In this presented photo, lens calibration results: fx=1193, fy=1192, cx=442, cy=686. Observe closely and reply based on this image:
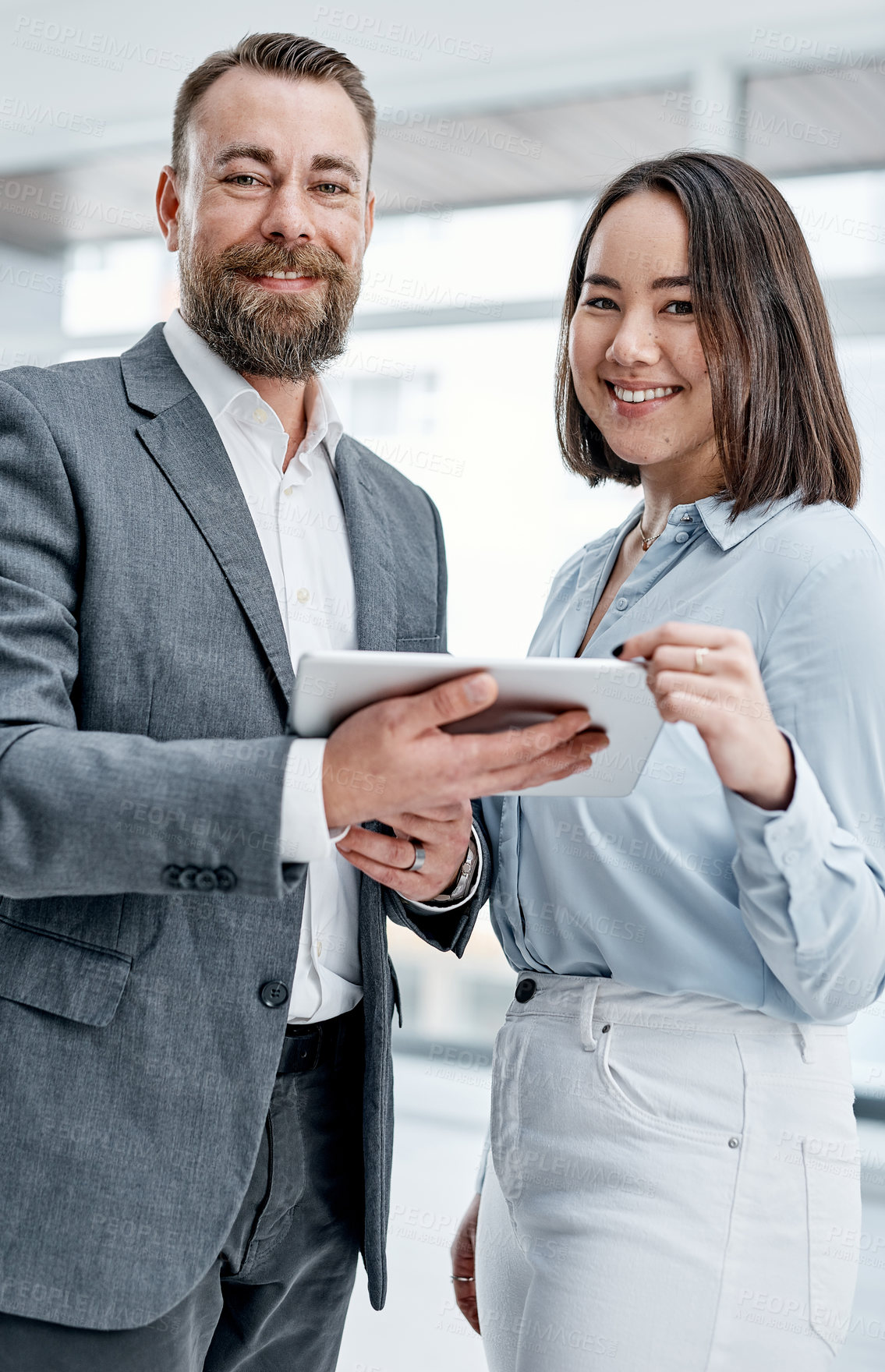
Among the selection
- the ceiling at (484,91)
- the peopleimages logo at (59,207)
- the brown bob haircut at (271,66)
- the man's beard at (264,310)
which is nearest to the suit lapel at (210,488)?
the man's beard at (264,310)

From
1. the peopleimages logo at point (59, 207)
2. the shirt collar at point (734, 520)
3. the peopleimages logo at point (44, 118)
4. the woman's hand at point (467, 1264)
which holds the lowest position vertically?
the woman's hand at point (467, 1264)

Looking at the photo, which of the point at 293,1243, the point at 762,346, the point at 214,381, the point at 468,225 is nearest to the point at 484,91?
the point at 468,225

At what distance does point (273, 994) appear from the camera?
1.37m

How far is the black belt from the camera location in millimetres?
1507

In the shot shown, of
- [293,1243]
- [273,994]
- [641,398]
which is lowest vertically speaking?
[293,1243]

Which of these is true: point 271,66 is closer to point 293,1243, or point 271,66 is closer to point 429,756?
point 429,756

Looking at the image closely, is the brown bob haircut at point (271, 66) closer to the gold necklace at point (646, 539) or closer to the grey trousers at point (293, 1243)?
the gold necklace at point (646, 539)

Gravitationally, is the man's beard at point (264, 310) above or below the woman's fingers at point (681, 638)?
above

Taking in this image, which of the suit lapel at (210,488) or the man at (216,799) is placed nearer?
the man at (216,799)

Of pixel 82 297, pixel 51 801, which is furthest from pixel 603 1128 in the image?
pixel 82 297

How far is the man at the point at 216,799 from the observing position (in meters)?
1.17

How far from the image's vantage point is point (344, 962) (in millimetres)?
1562

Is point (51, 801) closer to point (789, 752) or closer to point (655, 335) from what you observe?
point (789, 752)

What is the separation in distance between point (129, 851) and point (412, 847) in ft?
1.21
